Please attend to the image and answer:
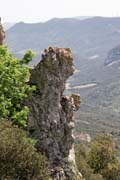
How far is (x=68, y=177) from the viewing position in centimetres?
4962

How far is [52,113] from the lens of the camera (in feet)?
161

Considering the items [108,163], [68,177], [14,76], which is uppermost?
[14,76]

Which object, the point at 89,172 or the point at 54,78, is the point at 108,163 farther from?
the point at 54,78

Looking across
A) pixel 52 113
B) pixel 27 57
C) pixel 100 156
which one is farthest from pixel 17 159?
pixel 100 156

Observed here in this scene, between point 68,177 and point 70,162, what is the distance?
5.67 ft

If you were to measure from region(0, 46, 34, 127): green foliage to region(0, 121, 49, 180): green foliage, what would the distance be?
4.92 m

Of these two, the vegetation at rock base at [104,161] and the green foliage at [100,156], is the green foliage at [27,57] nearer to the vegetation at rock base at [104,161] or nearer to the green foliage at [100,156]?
the vegetation at rock base at [104,161]

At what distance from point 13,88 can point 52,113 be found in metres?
5.71

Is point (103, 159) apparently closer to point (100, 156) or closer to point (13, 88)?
point (100, 156)

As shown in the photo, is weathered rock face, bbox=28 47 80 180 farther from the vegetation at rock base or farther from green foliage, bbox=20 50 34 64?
the vegetation at rock base

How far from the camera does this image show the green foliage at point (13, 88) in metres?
44.2

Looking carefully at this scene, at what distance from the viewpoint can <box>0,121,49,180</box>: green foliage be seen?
117ft

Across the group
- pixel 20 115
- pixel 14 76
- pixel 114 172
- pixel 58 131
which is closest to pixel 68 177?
pixel 58 131

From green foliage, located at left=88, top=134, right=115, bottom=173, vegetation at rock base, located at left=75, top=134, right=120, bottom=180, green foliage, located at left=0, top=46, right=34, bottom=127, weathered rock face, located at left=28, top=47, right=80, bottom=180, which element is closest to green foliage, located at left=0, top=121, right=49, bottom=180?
green foliage, located at left=0, top=46, right=34, bottom=127
